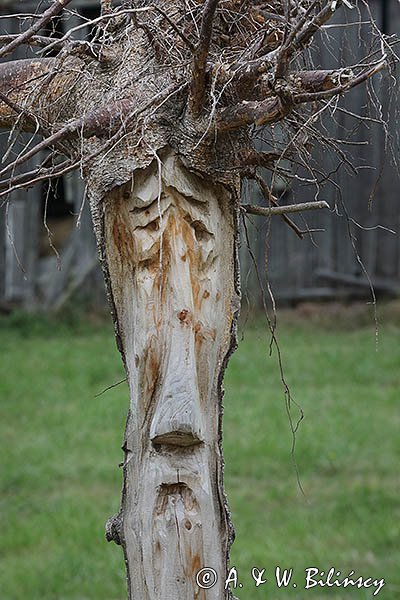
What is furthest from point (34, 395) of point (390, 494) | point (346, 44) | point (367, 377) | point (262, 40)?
point (262, 40)

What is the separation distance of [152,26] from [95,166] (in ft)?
1.08

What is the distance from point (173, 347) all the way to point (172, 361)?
3 cm

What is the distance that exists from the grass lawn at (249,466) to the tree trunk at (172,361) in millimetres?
1988

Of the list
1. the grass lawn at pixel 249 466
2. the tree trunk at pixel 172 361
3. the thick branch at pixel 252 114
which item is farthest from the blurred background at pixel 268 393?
the thick branch at pixel 252 114

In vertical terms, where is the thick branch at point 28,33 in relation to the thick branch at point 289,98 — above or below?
above

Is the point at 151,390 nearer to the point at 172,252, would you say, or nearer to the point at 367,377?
the point at 172,252

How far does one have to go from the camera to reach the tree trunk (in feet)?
6.56

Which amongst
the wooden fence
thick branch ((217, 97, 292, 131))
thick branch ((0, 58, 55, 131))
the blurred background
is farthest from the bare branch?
the wooden fence

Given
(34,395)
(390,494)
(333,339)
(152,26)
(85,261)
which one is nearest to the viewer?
(152,26)

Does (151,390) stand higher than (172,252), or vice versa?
(172,252)

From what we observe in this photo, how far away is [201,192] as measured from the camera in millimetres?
2082

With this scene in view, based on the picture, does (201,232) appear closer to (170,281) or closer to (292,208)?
(170,281)

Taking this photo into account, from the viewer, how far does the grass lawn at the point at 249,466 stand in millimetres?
4492

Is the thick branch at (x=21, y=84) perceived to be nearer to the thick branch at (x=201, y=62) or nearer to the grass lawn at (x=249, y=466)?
the thick branch at (x=201, y=62)
